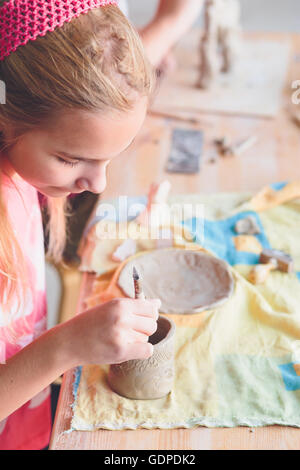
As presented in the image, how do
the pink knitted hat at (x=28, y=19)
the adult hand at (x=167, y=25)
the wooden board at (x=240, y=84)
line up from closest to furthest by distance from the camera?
the pink knitted hat at (x=28, y=19) → the adult hand at (x=167, y=25) → the wooden board at (x=240, y=84)

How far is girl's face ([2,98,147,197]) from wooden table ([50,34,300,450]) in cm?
27

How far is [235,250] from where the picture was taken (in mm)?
1015

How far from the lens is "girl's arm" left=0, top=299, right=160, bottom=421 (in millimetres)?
680

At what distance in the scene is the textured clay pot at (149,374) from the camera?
0.71 m

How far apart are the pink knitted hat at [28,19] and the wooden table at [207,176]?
455mm

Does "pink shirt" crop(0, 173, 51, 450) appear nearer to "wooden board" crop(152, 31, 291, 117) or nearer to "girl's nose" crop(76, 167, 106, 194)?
"girl's nose" crop(76, 167, 106, 194)

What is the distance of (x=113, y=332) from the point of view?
0.68 meters

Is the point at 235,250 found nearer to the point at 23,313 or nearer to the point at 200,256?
the point at 200,256

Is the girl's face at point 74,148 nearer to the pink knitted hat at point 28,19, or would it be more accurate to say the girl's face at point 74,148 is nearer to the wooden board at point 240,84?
the pink knitted hat at point 28,19

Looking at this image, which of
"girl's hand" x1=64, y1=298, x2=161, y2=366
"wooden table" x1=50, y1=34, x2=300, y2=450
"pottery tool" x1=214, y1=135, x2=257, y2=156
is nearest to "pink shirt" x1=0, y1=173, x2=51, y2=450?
"wooden table" x1=50, y1=34, x2=300, y2=450

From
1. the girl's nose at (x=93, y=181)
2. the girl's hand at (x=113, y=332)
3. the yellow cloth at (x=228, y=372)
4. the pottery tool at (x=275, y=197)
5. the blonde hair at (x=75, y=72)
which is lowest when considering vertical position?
the yellow cloth at (x=228, y=372)

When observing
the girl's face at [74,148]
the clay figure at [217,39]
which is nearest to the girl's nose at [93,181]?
the girl's face at [74,148]
